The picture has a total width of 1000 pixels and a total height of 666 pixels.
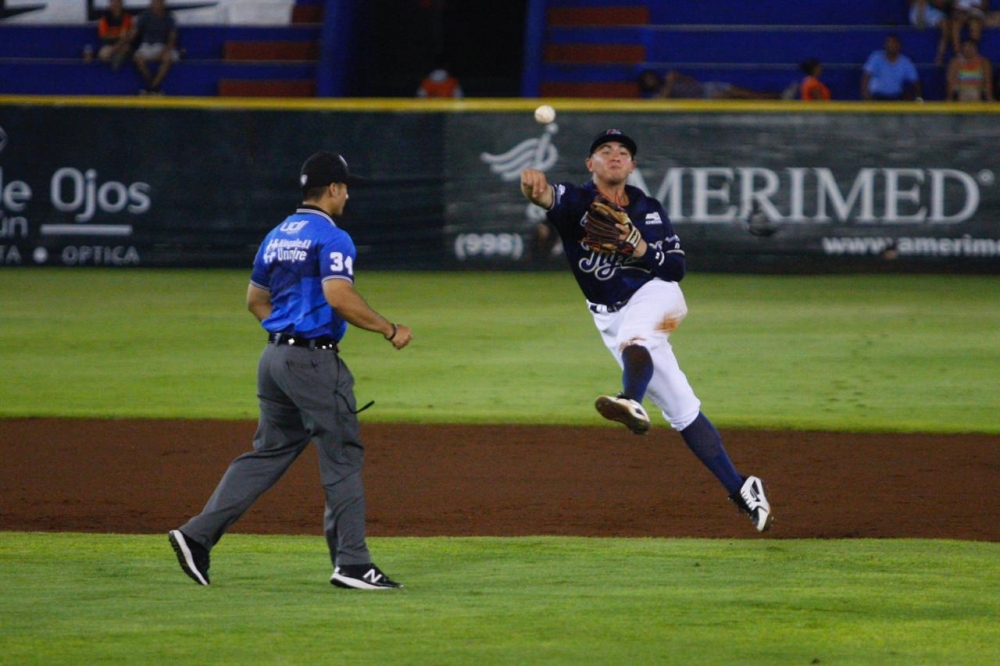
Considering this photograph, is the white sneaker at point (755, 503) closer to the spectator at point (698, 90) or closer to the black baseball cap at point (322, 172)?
the black baseball cap at point (322, 172)

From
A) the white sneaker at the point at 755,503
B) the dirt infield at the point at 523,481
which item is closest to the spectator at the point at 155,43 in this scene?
the dirt infield at the point at 523,481

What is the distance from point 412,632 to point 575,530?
7.44 ft

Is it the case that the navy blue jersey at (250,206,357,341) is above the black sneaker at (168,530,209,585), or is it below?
above

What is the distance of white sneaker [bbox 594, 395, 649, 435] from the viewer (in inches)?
253

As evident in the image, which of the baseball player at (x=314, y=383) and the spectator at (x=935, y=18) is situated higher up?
the spectator at (x=935, y=18)

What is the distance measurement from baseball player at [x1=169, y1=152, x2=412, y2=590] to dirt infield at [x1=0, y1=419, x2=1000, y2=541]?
4.69ft

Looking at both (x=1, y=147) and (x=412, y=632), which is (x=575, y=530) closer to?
(x=412, y=632)

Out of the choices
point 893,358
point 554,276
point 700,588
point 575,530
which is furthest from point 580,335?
point 700,588

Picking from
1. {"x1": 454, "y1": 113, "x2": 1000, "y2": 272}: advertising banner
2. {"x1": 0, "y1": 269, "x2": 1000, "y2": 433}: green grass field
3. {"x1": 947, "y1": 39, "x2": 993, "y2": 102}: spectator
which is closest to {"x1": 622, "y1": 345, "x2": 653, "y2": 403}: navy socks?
{"x1": 0, "y1": 269, "x2": 1000, "y2": 433}: green grass field

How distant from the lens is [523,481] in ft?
28.6

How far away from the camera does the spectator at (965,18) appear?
22.5m

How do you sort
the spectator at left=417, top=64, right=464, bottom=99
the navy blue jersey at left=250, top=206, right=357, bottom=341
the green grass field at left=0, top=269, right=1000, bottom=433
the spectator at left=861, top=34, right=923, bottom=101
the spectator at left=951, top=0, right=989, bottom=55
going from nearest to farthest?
the navy blue jersey at left=250, top=206, right=357, bottom=341 → the green grass field at left=0, top=269, right=1000, bottom=433 → the spectator at left=861, top=34, right=923, bottom=101 → the spectator at left=951, top=0, right=989, bottom=55 → the spectator at left=417, top=64, right=464, bottom=99

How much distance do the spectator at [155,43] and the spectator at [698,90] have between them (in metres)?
8.43

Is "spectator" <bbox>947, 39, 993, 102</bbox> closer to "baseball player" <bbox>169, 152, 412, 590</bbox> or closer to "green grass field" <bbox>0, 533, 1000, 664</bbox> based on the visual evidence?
"green grass field" <bbox>0, 533, 1000, 664</bbox>
